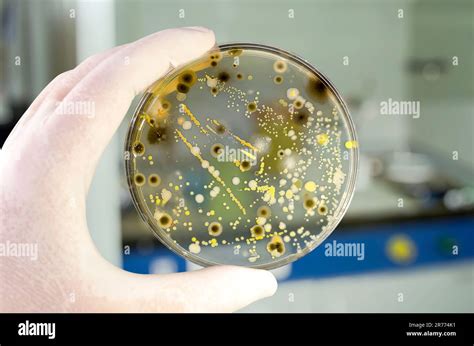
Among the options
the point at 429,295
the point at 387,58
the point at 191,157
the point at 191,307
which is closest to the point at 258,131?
the point at 191,157

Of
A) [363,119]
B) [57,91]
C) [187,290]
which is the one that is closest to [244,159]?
[187,290]

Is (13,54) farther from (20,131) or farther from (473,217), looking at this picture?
(473,217)

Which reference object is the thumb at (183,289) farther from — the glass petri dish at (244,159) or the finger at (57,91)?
the finger at (57,91)

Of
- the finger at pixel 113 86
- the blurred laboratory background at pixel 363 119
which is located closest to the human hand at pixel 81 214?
the finger at pixel 113 86

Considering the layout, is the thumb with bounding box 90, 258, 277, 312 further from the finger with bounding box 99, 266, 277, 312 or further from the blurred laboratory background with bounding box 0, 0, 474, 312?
the blurred laboratory background with bounding box 0, 0, 474, 312

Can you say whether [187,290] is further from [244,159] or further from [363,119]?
[363,119]
